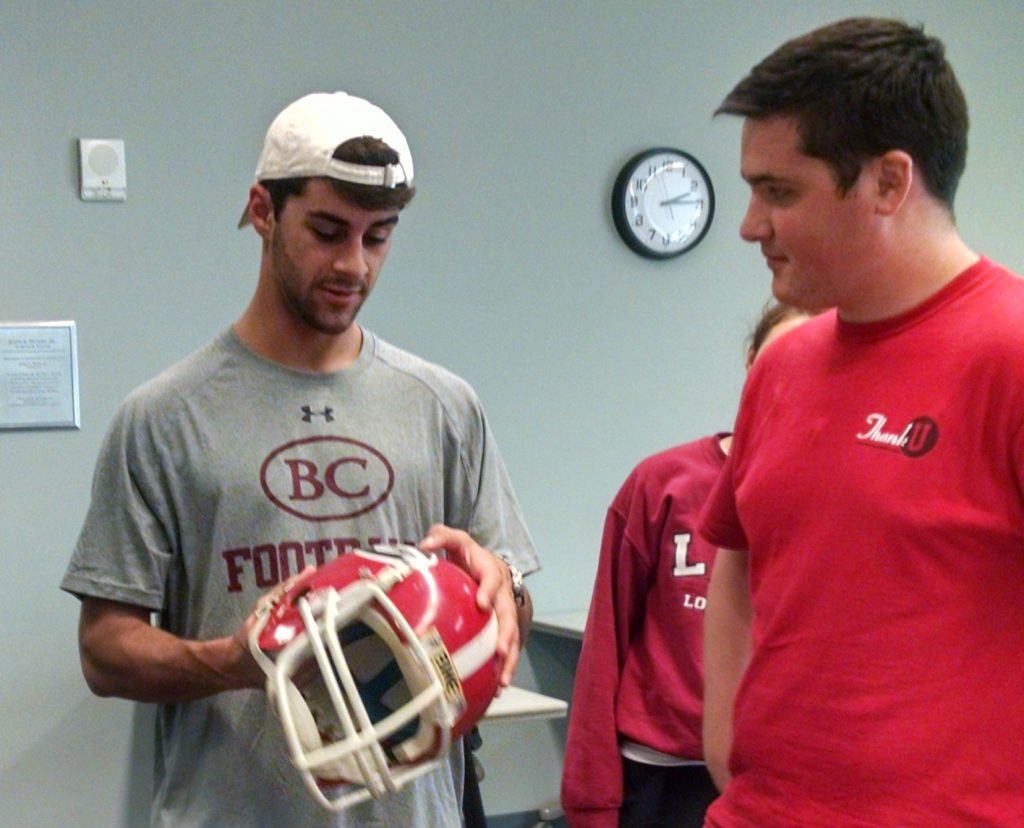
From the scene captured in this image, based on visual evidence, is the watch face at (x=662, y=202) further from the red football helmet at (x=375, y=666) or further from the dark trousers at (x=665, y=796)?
the red football helmet at (x=375, y=666)

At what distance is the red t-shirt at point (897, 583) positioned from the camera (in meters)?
1.24

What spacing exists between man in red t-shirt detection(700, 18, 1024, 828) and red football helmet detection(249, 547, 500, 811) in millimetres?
328

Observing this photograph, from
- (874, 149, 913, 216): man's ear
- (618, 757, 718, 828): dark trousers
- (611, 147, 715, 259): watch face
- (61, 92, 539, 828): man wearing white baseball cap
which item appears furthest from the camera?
(611, 147, 715, 259): watch face

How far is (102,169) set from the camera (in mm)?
3738

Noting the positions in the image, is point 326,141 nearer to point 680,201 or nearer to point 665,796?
point 665,796

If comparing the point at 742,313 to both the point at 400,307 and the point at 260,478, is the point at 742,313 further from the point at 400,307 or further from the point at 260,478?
the point at 260,478

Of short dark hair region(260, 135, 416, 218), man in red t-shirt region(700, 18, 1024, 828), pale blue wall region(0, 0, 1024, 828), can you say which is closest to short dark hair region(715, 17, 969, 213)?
man in red t-shirt region(700, 18, 1024, 828)

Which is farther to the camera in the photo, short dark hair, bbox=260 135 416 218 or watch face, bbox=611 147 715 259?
watch face, bbox=611 147 715 259

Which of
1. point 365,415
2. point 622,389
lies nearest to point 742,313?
point 622,389

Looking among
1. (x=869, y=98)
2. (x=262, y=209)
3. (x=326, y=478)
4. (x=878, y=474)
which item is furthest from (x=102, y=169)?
(x=878, y=474)

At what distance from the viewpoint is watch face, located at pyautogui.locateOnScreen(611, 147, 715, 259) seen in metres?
4.42

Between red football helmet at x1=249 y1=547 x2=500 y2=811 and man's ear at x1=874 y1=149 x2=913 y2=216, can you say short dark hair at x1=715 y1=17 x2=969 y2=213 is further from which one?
red football helmet at x1=249 y1=547 x2=500 y2=811

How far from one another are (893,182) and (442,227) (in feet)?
9.56

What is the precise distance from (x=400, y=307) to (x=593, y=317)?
694mm
